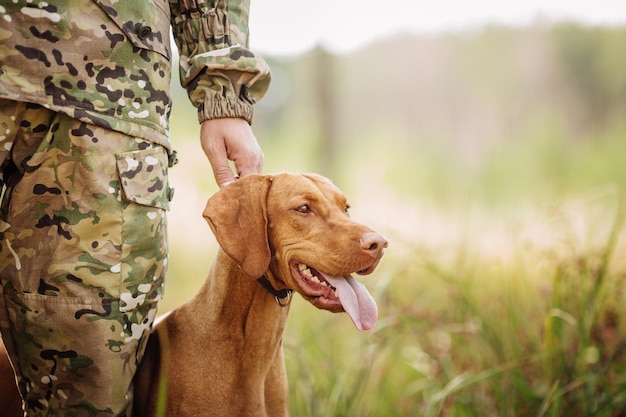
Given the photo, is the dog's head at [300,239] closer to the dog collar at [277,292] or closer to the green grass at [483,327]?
the dog collar at [277,292]

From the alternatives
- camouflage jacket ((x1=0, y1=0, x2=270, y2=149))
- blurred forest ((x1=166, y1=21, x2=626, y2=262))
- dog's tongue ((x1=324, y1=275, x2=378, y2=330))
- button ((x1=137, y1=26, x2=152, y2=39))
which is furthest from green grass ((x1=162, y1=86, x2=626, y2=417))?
blurred forest ((x1=166, y1=21, x2=626, y2=262))

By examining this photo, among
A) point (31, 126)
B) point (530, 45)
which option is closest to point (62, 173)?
point (31, 126)

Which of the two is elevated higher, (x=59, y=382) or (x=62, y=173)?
(x=62, y=173)

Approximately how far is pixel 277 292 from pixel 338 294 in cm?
28

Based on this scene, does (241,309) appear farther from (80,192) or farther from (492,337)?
(492,337)

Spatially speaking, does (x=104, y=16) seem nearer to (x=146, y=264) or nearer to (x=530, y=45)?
(x=146, y=264)

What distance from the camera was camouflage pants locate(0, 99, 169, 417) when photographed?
6.26 ft

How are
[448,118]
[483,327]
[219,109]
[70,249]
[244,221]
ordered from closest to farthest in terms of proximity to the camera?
[70,249], [244,221], [219,109], [483,327], [448,118]

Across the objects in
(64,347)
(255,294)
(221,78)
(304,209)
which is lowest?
(64,347)

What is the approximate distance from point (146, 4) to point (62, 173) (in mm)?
626

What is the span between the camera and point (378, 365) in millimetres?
3945

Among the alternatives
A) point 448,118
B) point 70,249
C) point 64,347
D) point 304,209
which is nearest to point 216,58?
point 304,209

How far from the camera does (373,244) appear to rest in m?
1.97

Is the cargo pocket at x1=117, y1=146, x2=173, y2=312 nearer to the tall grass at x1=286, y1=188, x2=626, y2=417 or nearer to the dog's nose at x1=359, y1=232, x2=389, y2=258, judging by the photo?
the dog's nose at x1=359, y1=232, x2=389, y2=258
